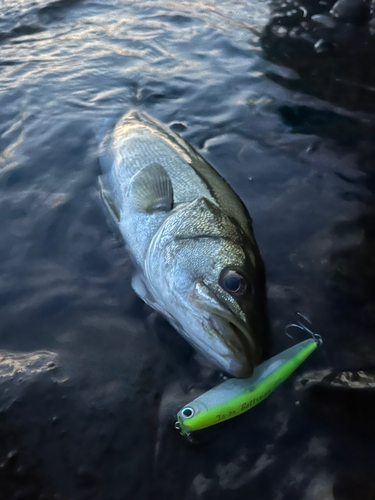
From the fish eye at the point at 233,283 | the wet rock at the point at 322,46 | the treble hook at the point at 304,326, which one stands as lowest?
the treble hook at the point at 304,326

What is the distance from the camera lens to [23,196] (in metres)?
3.88

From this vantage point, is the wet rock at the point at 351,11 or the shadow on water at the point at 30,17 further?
the shadow on water at the point at 30,17

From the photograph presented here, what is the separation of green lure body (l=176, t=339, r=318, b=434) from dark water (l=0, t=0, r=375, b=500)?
19 centimetres

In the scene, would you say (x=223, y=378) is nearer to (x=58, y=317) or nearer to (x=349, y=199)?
(x=58, y=317)

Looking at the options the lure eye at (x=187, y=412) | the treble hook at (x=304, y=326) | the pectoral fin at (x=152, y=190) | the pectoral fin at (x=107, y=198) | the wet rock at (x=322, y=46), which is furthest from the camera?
the wet rock at (x=322, y=46)

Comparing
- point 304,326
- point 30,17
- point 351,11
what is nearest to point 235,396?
point 304,326

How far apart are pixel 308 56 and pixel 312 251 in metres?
3.76

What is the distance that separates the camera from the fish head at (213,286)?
226 centimetres

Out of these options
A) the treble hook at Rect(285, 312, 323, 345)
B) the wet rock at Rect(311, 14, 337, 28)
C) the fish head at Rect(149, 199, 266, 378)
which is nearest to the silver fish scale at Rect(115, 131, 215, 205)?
the fish head at Rect(149, 199, 266, 378)

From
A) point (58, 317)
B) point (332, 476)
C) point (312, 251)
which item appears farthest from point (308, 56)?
point (332, 476)

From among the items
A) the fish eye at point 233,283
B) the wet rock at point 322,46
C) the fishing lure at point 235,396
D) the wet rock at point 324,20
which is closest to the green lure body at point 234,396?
the fishing lure at point 235,396

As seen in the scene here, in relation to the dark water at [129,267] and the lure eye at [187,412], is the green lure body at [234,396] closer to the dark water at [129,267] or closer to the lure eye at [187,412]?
the lure eye at [187,412]

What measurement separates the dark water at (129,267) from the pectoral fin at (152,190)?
0.41 m

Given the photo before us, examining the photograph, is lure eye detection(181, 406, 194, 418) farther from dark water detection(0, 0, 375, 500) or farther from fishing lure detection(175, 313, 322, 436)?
dark water detection(0, 0, 375, 500)
